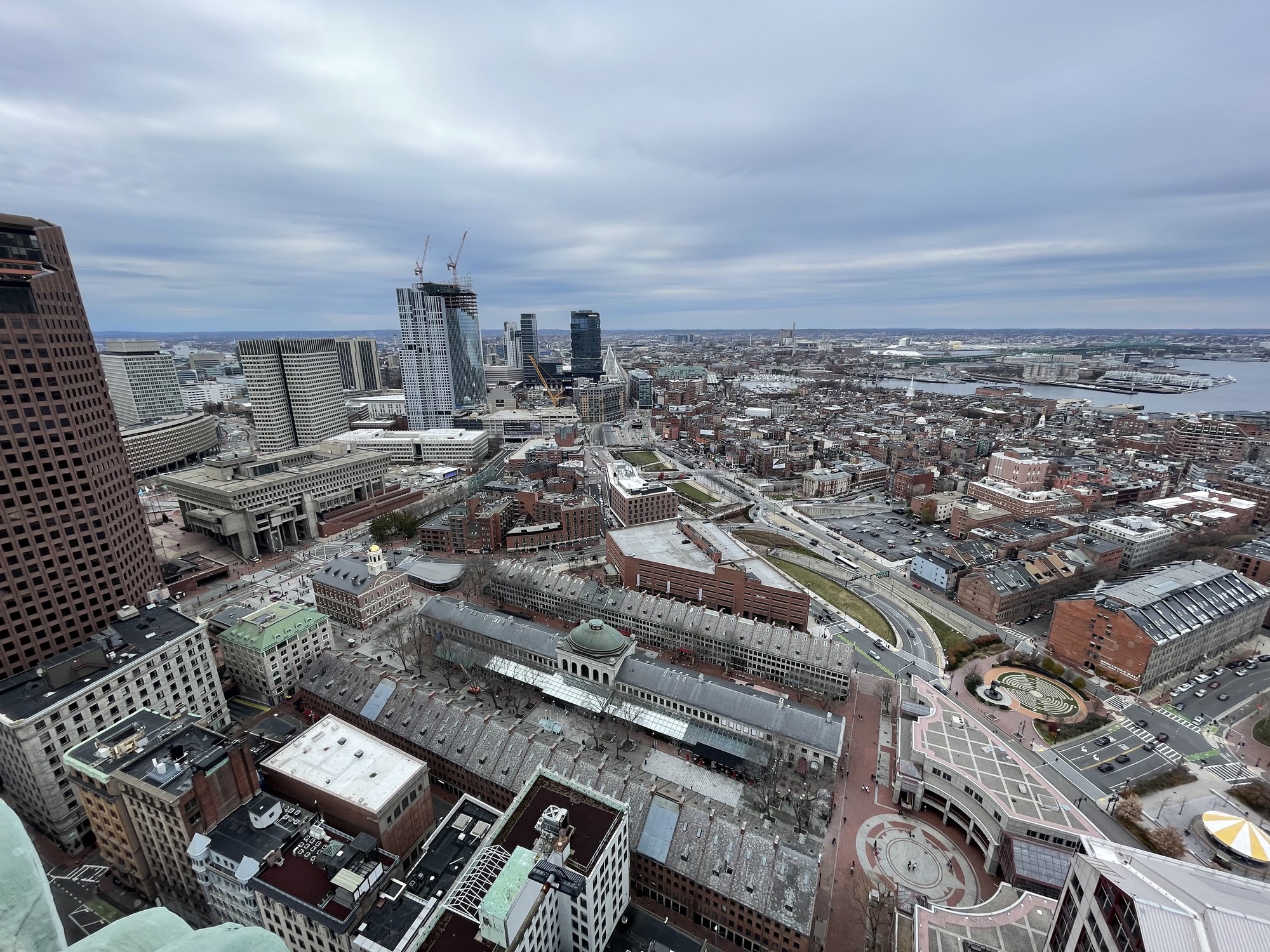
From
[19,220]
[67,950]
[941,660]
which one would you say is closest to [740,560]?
[941,660]

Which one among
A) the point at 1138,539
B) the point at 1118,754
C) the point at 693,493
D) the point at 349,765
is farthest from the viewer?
the point at 693,493

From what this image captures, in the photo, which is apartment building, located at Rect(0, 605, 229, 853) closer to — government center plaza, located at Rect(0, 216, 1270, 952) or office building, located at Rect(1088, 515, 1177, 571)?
government center plaza, located at Rect(0, 216, 1270, 952)

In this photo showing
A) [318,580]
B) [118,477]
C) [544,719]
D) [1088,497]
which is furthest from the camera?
[1088,497]

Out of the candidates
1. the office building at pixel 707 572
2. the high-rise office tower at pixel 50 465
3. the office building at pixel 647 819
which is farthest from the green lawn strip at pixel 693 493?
the high-rise office tower at pixel 50 465

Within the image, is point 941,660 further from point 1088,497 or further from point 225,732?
point 225,732

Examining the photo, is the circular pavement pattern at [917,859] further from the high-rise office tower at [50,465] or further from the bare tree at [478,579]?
the high-rise office tower at [50,465]

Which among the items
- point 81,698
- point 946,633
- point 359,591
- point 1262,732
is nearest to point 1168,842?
point 1262,732

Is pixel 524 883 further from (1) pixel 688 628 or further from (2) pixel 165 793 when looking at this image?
(1) pixel 688 628
